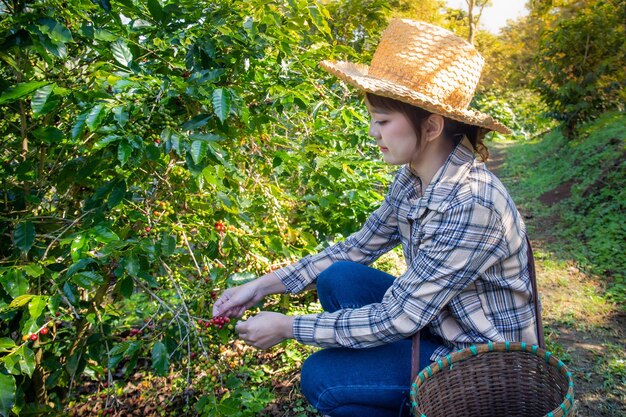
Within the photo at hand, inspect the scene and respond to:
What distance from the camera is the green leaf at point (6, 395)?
1.28 m

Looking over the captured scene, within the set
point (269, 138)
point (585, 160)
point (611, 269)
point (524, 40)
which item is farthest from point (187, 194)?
point (524, 40)

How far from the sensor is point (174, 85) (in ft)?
5.10

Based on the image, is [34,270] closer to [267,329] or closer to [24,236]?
[24,236]

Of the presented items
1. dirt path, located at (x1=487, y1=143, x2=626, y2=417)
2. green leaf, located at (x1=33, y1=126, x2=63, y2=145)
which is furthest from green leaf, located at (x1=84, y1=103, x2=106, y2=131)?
dirt path, located at (x1=487, y1=143, x2=626, y2=417)

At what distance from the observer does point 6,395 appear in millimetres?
1285

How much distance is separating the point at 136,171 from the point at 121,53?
44cm

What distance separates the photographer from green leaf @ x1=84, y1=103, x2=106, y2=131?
51.2 inches

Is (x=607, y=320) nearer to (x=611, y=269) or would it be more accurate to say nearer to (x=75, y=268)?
(x=611, y=269)

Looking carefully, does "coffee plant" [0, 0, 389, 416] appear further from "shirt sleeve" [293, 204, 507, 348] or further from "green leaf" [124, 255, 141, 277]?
"shirt sleeve" [293, 204, 507, 348]

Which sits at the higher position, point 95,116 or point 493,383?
point 95,116

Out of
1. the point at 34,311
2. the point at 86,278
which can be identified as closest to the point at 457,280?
the point at 86,278

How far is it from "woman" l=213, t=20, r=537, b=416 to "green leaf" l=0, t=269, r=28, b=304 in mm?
611

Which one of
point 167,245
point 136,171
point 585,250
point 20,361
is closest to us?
point 20,361

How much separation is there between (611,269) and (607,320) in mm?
821
